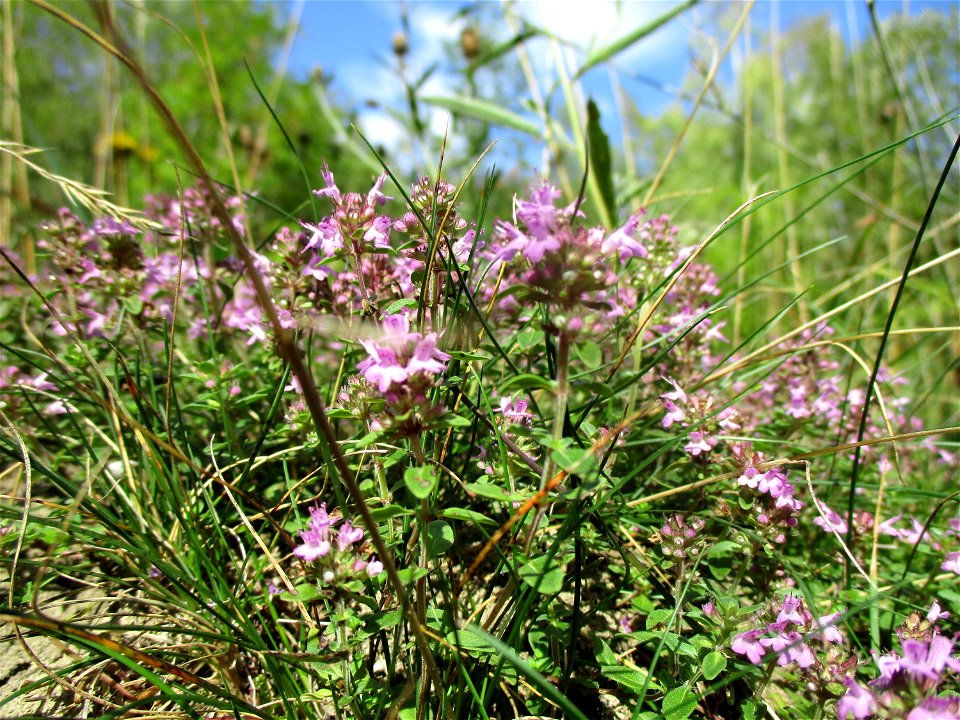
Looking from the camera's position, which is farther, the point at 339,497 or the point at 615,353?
the point at 615,353

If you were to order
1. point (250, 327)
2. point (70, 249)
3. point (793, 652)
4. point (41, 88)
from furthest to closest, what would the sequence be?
point (41, 88) < point (70, 249) < point (250, 327) < point (793, 652)

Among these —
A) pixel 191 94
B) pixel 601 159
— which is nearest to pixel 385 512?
pixel 601 159

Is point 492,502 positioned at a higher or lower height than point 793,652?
higher

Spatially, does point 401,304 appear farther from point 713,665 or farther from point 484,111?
point 484,111

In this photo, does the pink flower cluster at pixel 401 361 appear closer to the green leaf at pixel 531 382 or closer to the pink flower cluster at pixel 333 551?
the green leaf at pixel 531 382

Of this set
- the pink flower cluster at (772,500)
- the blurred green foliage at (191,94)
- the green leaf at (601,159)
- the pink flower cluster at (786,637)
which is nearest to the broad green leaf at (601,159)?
the green leaf at (601,159)

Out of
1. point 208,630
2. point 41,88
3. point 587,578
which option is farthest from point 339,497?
point 41,88

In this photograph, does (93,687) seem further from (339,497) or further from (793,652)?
(793,652)

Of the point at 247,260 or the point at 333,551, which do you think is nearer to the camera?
the point at 247,260
